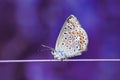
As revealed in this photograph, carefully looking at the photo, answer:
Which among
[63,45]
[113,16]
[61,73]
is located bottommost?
[61,73]

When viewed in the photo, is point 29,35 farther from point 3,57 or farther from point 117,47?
point 117,47

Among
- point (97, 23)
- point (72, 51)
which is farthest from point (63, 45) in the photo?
point (97, 23)

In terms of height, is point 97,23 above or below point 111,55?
above

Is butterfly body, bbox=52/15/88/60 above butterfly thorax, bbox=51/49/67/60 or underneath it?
above
